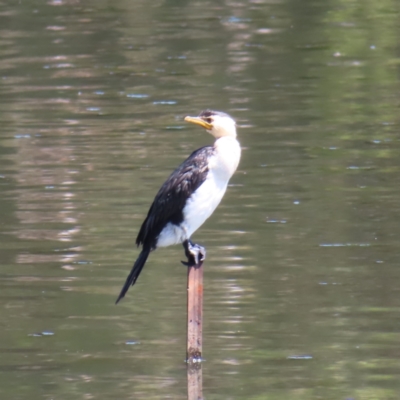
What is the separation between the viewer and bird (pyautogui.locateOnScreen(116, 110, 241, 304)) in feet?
21.2

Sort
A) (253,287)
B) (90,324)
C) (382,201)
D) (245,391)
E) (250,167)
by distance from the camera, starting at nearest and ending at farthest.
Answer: (245,391) → (90,324) → (253,287) → (382,201) → (250,167)

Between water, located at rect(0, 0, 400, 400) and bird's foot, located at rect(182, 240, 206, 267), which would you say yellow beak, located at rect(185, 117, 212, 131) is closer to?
bird's foot, located at rect(182, 240, 206, 267)

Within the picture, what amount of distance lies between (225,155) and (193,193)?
0.31 metres

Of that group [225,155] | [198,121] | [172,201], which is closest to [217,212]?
[172,201]

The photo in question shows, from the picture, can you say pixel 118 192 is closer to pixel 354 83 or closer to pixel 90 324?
pixel 90 324

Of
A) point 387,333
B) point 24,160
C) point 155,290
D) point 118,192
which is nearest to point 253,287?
point 155,290

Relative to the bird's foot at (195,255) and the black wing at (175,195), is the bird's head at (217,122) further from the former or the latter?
the bird's foot at (195,255)

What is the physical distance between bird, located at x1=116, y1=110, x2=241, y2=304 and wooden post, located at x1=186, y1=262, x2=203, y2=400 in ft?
0.36

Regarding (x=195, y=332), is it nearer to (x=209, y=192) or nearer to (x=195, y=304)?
(x=195, y=304)

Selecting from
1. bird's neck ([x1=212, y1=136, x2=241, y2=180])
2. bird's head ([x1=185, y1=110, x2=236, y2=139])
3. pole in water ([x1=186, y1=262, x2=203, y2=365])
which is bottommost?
pole in water ([x1=186, y1=262, x2=203, y2=365])

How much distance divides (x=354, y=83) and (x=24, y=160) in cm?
523

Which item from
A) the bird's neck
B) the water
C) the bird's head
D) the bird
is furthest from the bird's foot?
the water

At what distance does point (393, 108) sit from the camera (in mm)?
13555

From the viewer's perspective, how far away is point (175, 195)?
21.6 ft
